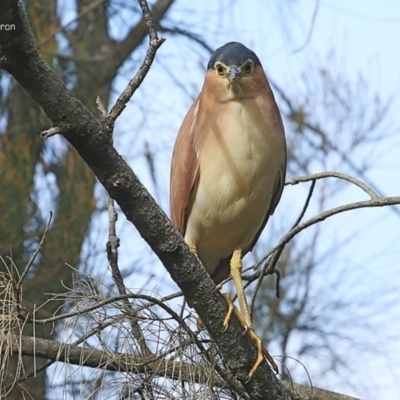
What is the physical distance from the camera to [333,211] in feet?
5.90

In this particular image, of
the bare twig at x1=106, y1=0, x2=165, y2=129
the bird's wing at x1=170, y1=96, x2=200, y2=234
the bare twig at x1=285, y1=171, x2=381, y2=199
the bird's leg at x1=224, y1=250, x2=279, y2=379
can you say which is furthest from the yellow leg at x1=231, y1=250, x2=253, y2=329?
the bare twig at x1=106, y1=0, x2=165, y2=129

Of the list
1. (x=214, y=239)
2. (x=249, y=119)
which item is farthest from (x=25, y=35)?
(x=214, y=239)

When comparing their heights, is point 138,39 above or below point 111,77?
above

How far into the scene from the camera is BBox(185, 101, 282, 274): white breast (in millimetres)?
2090

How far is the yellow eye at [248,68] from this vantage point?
2160 millimetres

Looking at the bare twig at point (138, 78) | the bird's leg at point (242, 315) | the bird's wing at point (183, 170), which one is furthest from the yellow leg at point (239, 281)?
the bare twig at point (138, 78)

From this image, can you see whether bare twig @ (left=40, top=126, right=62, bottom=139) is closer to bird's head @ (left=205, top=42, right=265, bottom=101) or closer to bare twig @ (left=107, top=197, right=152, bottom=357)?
bare twig @ (left=107, top=197, right=152, bottom=357)

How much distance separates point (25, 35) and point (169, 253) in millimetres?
461

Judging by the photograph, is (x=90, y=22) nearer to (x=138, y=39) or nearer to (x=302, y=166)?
(x=138, y=39)

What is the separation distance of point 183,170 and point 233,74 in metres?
0.27

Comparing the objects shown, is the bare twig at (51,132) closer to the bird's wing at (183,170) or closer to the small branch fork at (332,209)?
the small branch fork at (332,209)
